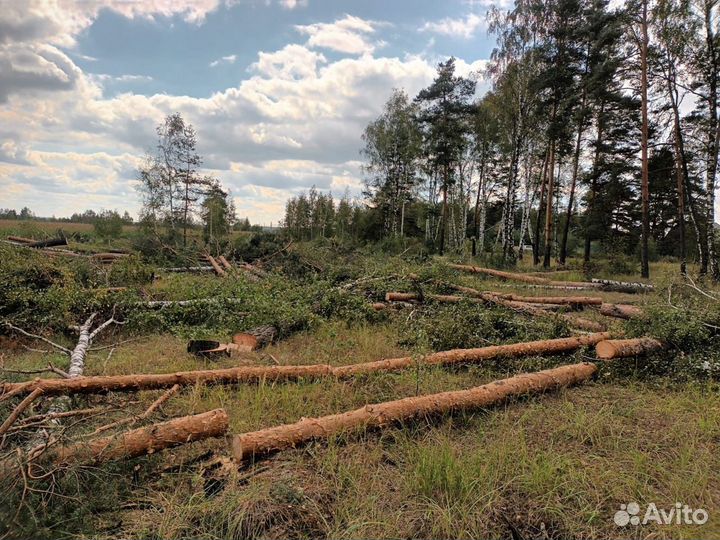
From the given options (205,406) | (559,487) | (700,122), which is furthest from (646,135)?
(205,406)

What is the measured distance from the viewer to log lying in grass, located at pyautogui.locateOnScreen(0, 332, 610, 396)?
3.33m

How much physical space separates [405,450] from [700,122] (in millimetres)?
A: 19923

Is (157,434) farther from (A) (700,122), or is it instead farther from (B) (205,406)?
(A) (700,122)

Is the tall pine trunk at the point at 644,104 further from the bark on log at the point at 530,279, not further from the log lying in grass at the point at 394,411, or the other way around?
the log lying in grass at the point at 394,411

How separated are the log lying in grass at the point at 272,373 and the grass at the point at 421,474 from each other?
0.51ft

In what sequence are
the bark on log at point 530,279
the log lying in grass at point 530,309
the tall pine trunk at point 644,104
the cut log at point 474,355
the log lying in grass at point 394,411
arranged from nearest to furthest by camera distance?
the log lying in grass at point 394,411 → the cut log at point 474,355 → the log lying in grass at point 530,309 → the bark on log at point 530,279 → the tall pine trunk at point 644,104

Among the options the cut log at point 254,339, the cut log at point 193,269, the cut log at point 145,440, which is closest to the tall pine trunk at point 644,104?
the cut log at point 254,339

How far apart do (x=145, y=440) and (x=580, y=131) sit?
22667mm

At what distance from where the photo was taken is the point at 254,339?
6516 mm

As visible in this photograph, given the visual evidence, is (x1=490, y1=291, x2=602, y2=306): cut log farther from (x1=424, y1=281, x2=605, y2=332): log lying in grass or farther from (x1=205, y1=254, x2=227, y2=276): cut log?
(x1=205, y1=254, x2=227, y2=276): cut log

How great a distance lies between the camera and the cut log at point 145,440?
2.67 metres

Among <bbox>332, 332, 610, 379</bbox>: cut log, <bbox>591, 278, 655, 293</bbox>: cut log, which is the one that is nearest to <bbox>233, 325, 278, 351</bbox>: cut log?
<bbox>332, 332, 610, 379</bbox>: cut log

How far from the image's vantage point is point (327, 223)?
133ft

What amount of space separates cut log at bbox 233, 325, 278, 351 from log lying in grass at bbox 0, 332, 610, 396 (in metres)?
1.89
